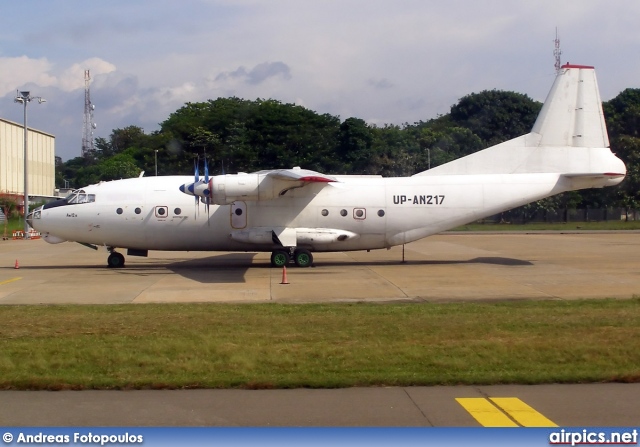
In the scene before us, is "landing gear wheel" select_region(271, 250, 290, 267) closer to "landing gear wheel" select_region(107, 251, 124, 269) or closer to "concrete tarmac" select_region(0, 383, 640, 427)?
"landing gear wheel" select_region(107, 251, 124, 269)

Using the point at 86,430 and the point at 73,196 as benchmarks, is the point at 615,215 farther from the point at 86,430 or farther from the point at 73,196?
the point at 86,430

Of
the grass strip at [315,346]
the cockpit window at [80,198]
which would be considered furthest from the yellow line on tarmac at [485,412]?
the cockpit window at [80,198]

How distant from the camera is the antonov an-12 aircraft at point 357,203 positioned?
2530 centimetres

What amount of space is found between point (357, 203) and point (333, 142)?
32.7 m

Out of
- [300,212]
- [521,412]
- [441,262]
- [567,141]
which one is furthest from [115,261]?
[521,412]

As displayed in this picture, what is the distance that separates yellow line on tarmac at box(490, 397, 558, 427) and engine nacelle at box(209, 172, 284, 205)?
16.4 metres

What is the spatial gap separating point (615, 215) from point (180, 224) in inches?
2388

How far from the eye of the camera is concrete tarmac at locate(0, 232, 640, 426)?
7676mm

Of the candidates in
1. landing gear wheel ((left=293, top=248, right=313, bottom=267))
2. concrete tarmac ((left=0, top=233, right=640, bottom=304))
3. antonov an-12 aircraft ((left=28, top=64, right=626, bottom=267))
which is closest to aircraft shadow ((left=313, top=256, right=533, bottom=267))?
concrete tarmac ((left=0, top=233, right=640, bottom=304))

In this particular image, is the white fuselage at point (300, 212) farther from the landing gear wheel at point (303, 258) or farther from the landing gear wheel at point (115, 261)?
the landing gear wheel at point (115, 261)

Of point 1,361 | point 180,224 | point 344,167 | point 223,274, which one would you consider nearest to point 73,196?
point 180,224

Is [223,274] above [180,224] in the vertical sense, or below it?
below

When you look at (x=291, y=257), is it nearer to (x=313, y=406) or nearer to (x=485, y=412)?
(x=313, y=406)

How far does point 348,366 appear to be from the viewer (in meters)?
9.98
